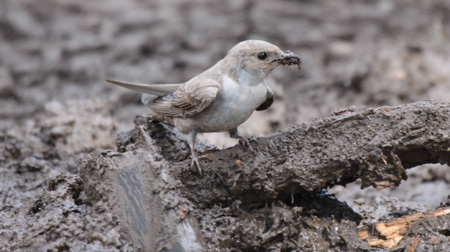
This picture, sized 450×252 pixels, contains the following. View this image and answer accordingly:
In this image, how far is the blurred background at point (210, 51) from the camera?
7996mm

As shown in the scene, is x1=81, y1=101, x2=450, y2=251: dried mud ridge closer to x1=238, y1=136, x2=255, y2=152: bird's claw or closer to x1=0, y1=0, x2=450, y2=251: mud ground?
x1=238, y1=136, x2=255, y2=152: bird's claw

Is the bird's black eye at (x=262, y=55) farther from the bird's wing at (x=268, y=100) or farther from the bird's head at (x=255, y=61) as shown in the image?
the bird's wing at (x=268, y=100)

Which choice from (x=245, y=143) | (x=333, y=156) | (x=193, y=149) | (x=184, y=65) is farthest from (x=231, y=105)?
(x=184, y=65)

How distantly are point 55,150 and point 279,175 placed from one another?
9.67ft

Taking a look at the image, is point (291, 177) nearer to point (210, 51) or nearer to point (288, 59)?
point (288, 59)

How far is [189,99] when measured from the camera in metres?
4.56

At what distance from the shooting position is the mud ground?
6.12 m

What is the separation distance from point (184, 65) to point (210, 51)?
0.54m

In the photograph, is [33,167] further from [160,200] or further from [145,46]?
[145,46]

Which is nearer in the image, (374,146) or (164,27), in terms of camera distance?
(374,146)

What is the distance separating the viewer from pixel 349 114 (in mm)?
4215

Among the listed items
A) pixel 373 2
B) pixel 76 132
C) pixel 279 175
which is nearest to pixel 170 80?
pixel 76 132

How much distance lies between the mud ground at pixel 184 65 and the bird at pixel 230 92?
0.63 meters

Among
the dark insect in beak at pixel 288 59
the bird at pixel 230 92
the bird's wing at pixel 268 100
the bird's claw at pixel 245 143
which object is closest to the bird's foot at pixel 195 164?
the bird at pixel 230 92
